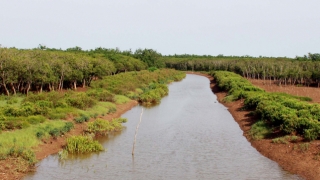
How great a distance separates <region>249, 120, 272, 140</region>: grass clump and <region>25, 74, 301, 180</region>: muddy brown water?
92cm

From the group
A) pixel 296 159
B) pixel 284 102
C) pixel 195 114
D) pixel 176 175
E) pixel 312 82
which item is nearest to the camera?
pixel 176 175

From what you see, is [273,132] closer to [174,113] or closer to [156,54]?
[174,113]

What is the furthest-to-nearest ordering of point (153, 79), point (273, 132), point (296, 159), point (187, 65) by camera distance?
1. point (187, 65)
2. point (153, 79)
3. point (273, 132)
4. point (296, 159)

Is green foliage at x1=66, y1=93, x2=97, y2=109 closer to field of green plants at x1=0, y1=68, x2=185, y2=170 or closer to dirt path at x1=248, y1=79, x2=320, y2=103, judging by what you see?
field of green plants at x1=0, y1=68, x2=185, y2=170

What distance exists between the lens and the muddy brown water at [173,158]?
1681 cm

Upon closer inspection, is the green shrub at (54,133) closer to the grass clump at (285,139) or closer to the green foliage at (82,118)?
the green foliage at (82,118)

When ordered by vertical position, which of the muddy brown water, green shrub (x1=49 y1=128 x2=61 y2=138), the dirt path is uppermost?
green shrub (x1=49 y1=128 x2=61 y2=138)

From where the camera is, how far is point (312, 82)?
7556 cm

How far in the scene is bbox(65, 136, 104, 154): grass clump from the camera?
20.1 metres

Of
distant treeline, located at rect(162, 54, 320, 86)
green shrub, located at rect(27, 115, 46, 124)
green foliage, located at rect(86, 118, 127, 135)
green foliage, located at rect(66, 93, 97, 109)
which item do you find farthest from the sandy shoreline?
distant treeline, located at rect(162, 54, 320, 86)

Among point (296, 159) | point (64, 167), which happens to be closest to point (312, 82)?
point (296, 159)

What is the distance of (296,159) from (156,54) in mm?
97213

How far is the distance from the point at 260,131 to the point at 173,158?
8106 millimetres

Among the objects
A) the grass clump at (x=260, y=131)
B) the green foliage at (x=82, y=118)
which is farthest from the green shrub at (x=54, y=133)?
the grass clump at (x=260, y=131)
